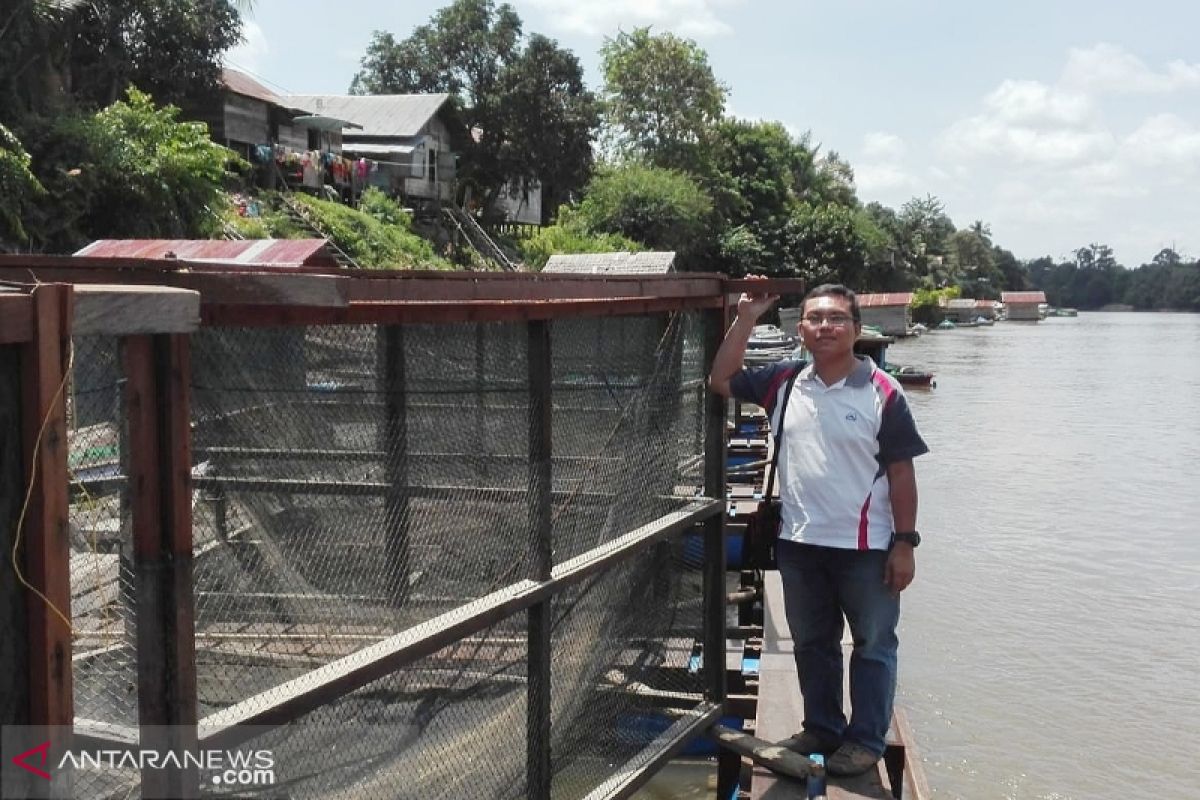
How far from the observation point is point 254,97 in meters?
32.4

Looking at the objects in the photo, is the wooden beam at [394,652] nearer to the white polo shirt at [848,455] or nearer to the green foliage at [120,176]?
the white polo shirt at [848,455]

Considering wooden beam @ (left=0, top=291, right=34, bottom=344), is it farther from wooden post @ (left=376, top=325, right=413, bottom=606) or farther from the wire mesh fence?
wooden post @ (left=376, top=325, right=413, bottom=606)

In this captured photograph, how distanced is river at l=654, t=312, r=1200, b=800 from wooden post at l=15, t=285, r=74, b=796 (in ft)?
17.6

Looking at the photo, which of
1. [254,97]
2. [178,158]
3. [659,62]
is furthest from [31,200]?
[659,62]

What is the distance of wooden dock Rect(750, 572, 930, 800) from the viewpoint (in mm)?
4328

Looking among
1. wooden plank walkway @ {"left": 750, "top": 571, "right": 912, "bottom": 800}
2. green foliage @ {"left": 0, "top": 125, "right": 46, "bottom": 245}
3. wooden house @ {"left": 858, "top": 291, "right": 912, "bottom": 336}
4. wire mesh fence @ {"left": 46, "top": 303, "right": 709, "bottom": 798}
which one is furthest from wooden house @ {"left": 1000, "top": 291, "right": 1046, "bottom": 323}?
wire mesh fence @ {"left": 46, "top": 303, "right": 709, "bottom": 798}

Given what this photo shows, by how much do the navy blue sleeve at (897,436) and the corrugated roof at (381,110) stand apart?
38.0 metres

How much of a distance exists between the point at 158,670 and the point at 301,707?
0.48 meters

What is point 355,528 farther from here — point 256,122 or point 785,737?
point 256,122

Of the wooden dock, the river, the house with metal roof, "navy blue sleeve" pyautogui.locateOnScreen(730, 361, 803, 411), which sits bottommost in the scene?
the river

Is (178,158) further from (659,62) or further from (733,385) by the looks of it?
(659,62)

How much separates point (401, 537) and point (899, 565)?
5.76 ft

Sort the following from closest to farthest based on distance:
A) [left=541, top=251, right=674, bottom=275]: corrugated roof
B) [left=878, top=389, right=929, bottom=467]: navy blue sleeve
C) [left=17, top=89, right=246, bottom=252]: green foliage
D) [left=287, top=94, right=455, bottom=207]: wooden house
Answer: [left=878, top=389, right=929, bottom=467]: navy blue sleeve
[left=541, top=251, right=674, bottom=275]: corrugated roof
[left=17, top=89, right=246, bottom=252]: green foliage
[left=287, top=94, right=455, bottom=207]: wooden house

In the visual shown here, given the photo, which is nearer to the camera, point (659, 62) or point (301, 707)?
point (301, 707)
